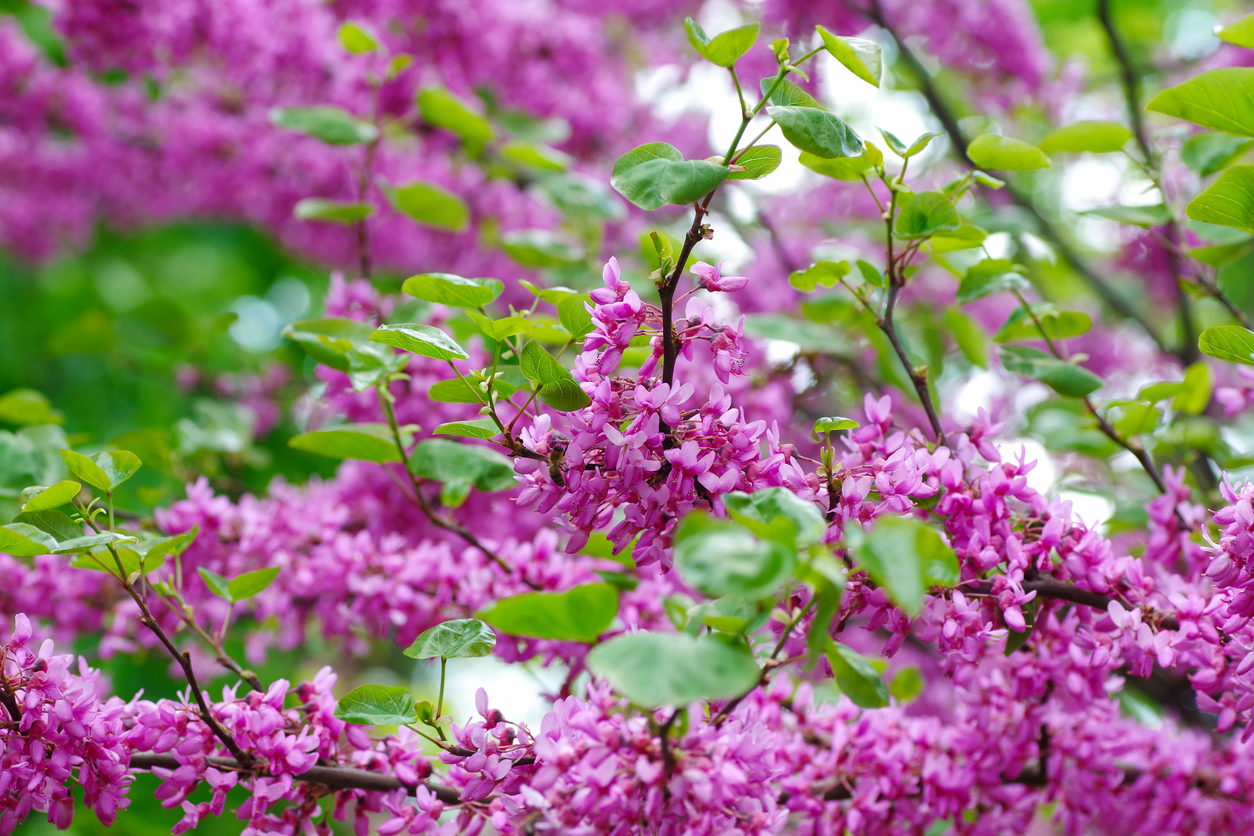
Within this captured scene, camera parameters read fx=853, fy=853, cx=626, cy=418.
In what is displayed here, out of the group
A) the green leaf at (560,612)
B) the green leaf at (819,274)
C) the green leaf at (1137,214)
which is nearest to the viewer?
the green leaf at (560,612)

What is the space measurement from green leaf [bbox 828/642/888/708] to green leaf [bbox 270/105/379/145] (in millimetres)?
1416

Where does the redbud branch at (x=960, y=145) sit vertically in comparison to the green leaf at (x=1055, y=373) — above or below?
above

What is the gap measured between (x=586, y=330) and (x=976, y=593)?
1.81ft

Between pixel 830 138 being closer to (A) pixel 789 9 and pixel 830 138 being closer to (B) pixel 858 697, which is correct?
(B) pixel 858 697

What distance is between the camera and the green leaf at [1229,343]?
0.96 metres

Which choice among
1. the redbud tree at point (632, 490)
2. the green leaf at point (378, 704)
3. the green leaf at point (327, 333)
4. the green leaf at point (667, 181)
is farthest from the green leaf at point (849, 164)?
the green leaf at point (378, 704)

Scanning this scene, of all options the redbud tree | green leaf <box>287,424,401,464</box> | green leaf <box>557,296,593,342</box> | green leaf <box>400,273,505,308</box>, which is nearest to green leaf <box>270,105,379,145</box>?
the redbud tree

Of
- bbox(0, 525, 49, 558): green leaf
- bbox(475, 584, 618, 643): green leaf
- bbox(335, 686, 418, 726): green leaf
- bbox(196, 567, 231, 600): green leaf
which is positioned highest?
bbox(475, 584, 618, 643): green leaf

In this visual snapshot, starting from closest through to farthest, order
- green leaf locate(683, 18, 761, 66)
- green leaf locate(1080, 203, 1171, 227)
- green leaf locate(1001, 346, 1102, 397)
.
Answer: green leaf locate(683, 18, 761, 66) → green leaf locate(1001, 346, 1102, 397) → green leaf locate(1080, 203, 1171, 227)

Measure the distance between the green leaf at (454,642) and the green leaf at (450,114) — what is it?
4.24 ft

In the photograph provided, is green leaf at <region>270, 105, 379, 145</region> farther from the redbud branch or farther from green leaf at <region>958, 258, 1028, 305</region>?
the redbud branch

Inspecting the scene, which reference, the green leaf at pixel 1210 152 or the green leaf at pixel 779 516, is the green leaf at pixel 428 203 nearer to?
the green leaf at pixel 779 516

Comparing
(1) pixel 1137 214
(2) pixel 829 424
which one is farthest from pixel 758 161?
(1) pixel 1137 214

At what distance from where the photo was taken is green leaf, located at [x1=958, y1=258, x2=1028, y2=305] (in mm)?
1265
